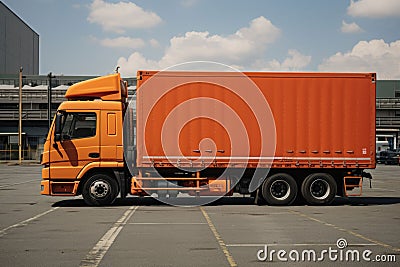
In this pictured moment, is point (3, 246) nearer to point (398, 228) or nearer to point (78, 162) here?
point (78, 162)

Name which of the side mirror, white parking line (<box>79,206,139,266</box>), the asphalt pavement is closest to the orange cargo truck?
the side mirror

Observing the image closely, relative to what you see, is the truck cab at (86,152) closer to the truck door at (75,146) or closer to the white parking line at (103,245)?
the truck door at (75,146)

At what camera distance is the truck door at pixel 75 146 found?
17.3 metres

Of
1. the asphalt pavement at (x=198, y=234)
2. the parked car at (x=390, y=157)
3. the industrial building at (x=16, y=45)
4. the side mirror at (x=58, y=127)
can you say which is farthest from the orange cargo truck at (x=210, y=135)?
the industrial building at (x=16, y=45)

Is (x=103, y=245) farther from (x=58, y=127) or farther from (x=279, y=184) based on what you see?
(x=279, y=184)

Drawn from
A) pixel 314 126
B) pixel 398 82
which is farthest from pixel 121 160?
pixel 398 82

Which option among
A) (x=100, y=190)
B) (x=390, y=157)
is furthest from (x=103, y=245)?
(x=390, y=157)

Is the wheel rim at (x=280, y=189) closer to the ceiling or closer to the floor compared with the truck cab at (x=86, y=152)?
closer to the floor

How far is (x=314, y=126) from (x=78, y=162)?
709 centimetres

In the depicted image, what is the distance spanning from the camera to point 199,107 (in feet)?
57.1

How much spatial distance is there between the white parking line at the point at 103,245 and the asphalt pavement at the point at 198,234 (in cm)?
2

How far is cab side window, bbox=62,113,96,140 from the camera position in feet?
56.9

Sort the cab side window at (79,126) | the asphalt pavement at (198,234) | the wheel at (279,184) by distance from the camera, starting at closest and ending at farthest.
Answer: the asphalt pavement at (198,234), the cab side window at (79,126), the wheel at (279,184)

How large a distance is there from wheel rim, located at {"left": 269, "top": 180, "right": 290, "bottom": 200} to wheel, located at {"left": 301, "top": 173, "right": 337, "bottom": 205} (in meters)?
0.49
